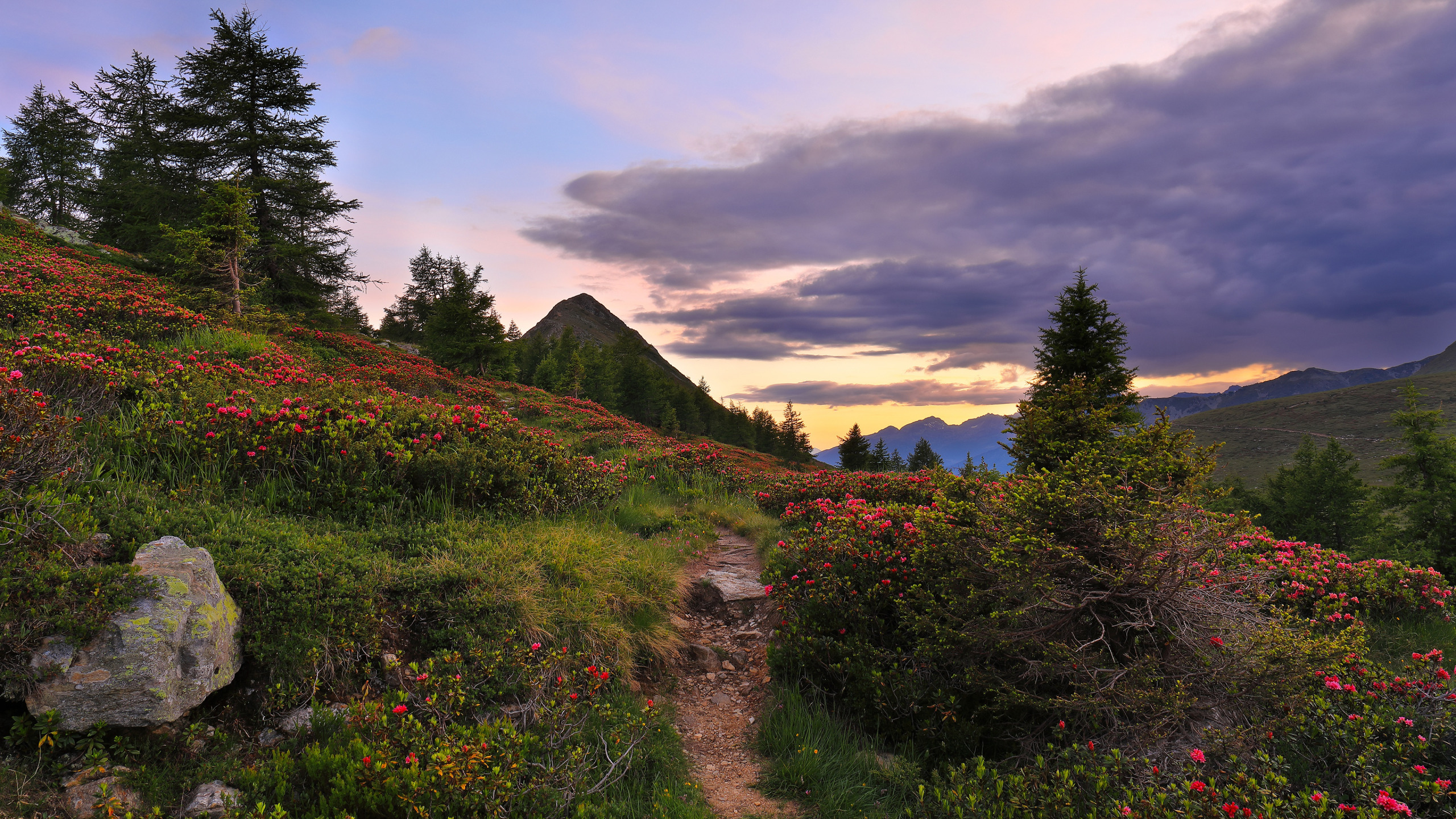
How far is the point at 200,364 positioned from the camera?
848 cm

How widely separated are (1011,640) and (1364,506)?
1297 inches

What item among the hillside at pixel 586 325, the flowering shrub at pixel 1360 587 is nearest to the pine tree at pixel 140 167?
the flowering shrub at pixel 1360 587

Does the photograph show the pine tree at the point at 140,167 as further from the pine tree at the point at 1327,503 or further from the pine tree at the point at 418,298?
the pine tree at the point at 1327,503

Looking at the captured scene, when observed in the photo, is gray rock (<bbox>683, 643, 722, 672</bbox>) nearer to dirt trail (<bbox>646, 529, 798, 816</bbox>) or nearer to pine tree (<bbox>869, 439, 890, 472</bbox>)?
dirt trail (<bbox>646, 529, 798, 816</bbox>)

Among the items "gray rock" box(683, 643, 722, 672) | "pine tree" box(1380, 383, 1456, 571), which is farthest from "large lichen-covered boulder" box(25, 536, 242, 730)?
"pine tree" box(1380, 383, 1456, 571)

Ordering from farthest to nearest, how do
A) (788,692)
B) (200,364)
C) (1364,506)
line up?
(1364,506)
(200,364)
(788,692)

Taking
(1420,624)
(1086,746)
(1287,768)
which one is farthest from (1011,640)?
(1420,624)

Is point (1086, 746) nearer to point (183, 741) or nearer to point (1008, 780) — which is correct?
point (1008, 780)

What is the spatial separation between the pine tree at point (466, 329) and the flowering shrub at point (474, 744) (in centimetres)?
2582

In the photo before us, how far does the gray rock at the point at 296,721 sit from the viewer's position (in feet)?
11.8

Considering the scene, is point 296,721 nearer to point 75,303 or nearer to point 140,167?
point 75,303

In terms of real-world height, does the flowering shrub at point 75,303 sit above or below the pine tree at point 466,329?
below

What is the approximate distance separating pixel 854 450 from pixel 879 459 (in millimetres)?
5130

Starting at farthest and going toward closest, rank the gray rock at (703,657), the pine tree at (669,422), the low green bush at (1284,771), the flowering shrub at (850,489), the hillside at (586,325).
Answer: the hillside at (586,325) → the pine tree at (669,422) → the flowering shrub at (850,489) → the gray rock at (703,657) → the low green bush at (1284,771)
